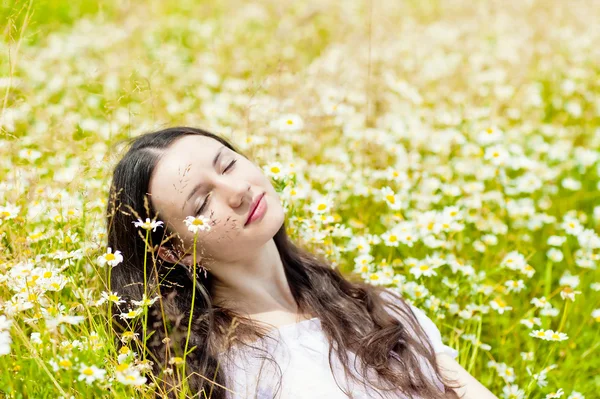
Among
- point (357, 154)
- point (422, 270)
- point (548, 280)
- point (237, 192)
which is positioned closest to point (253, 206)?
point (237, 192)

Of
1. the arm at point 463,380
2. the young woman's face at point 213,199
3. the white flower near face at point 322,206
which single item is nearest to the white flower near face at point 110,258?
the young woman's face at point 213,199

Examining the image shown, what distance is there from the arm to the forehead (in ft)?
2.95

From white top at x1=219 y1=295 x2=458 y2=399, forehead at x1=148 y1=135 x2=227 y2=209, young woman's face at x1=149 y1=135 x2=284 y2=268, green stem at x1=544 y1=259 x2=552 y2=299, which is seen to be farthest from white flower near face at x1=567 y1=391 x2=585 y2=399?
forehead at x1=148 y1=135 x2=227 y2=209

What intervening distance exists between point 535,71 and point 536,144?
1257mm

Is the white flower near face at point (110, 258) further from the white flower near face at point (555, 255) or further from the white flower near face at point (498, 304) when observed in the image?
the white flower near face at point (555, 255)

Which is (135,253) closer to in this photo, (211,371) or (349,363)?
(211,371)

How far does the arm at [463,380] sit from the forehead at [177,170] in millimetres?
899

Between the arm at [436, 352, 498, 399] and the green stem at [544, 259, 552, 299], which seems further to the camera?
the green stem at [544, 259, 552, 299]

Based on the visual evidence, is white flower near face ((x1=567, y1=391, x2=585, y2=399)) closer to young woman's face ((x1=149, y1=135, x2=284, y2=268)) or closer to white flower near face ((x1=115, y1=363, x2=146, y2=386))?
young woman's face ((x1=149, y1=135, x2=284, y2=268))

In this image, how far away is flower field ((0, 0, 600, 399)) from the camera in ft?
6.68

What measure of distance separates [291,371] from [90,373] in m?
0.66

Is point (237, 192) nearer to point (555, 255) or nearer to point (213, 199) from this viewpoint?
point (213, 199)

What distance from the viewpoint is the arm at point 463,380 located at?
81.7 inches

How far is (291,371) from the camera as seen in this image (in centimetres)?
198
